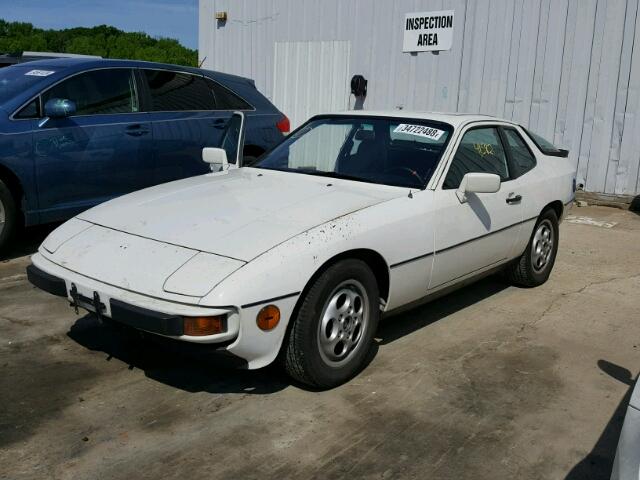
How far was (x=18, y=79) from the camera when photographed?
20.8 ft

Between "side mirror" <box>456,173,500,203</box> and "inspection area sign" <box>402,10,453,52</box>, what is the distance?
267 inches

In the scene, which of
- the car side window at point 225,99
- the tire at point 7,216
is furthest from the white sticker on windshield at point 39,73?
the car side window at point 225,99

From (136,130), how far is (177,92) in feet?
2.31

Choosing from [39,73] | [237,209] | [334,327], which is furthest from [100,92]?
[334,327]

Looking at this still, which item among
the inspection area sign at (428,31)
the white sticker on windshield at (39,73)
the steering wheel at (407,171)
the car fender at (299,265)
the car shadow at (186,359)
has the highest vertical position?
the inspection area sign at (428,31)

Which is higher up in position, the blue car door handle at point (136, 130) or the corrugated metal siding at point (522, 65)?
the corrugated metal siding at point (522, 65)

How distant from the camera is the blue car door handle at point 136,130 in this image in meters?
6.58

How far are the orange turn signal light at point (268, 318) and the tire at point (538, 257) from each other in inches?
109

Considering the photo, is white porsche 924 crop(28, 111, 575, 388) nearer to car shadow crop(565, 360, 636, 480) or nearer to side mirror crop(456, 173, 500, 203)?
side mirror crop(456, 173, 500, 203)

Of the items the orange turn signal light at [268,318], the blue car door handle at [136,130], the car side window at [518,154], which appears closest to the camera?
the orange turn signal light at [268,318]

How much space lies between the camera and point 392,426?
3455 millimetres

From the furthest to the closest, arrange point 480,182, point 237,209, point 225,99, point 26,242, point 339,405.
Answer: point 225,99 < point 26,242 < point 480,182 < point 237,209 < point 339,405

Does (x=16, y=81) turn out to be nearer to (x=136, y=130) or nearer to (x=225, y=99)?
(x=136, y=130)

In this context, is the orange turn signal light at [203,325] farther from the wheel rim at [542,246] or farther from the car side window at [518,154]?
the wheel rim at [542,246]
